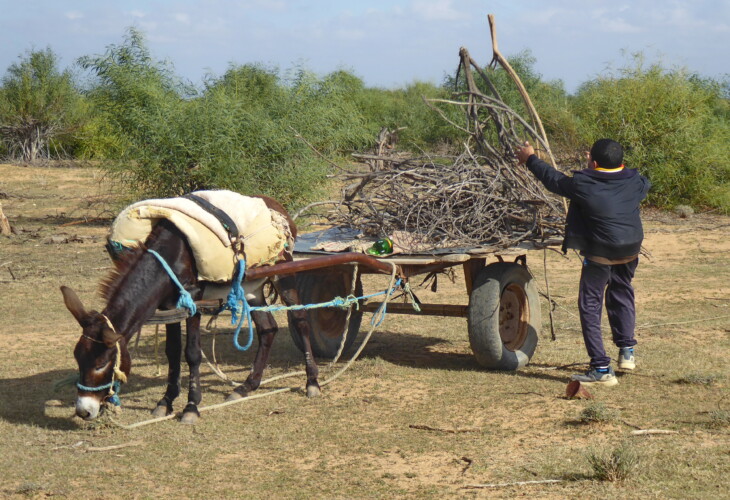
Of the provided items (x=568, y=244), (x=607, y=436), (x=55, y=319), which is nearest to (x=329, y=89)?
(x=55, y=319)

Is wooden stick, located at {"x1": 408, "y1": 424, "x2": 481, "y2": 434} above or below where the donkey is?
below

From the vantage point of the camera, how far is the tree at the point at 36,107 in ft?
83.6

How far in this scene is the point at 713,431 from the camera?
5.12 m

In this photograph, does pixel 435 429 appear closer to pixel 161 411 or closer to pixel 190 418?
pixel 190 418

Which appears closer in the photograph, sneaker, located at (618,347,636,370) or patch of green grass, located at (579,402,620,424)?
patch of green grass, located at (579,402,620,424)

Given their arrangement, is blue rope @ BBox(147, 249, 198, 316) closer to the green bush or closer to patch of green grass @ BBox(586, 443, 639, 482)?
patch of green grass @ BBox(586, 443, 639, 482)

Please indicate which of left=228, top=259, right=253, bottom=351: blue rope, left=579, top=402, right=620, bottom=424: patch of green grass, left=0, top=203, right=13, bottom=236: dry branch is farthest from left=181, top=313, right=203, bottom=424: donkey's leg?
left=0, top=203, right=13, bottom=236: dry branch

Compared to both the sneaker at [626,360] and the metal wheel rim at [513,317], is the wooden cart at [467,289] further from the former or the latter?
the sneaker at [626,360]

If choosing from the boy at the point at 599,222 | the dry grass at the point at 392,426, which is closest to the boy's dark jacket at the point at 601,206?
the boy at the point at 599,222

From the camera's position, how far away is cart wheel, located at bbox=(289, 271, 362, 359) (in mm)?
7281

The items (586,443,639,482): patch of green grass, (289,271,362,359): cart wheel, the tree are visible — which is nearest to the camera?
(586,443,639,482): patch of green grass

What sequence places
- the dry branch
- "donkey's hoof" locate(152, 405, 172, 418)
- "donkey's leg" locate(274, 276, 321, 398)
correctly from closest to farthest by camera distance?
"donkey's hoof" locate(152, 405, 172, 418), "donkey's leg" locate(274, 276, 321, 398), the dry branch

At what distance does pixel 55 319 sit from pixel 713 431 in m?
6.86

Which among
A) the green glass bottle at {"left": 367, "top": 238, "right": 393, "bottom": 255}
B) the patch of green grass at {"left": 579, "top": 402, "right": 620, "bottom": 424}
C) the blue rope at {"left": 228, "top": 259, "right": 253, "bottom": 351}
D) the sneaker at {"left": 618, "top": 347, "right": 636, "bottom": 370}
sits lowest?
the patch of green grass at {"left": 579, "top": 402, "right": 620, "bottom": 424}
